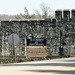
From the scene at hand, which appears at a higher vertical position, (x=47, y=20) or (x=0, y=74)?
(x=47, y=20)

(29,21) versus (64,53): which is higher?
(29,21)

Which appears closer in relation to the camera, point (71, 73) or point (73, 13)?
point (71, 73)

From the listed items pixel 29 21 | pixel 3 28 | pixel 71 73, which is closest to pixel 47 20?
pixel 29 21

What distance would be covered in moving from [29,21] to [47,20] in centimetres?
167

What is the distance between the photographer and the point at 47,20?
1545 inches

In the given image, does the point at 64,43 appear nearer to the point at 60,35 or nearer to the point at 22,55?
the point at 60,35

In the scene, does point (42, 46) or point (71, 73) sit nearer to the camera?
point (71, 73)

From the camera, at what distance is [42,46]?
3953 centimetres

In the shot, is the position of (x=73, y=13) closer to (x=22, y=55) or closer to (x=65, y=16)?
(x=65, y=16)

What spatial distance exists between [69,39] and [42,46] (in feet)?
8.34

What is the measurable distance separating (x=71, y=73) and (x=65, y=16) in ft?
63.0

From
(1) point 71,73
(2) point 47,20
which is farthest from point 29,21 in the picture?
(1) point 71,73

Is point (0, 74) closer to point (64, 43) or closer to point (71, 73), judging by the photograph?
point (71, 73)

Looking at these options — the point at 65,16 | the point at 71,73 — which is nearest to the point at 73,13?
the point at 65,16
